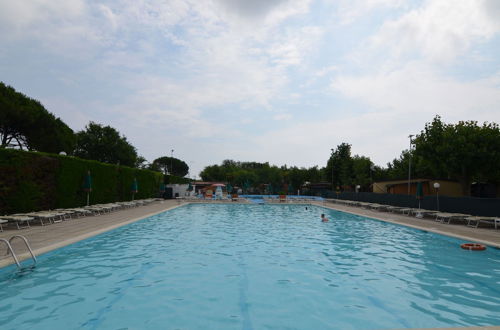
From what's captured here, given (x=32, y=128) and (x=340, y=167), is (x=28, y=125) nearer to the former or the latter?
(x=32, y=128)

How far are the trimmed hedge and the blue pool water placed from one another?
17.1 feet

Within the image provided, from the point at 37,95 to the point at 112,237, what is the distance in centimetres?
3427

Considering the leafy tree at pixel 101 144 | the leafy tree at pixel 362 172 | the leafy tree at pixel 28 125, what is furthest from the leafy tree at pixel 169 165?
the leafy tree at pixel 362 172

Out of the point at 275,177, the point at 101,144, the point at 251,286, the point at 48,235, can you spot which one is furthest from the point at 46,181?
the point at 275,177

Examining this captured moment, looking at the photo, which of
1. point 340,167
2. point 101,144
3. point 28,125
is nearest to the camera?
point 28,125

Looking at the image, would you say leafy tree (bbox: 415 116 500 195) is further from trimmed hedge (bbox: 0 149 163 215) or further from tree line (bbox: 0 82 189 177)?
tree line (bbox: 0 82 189 177)

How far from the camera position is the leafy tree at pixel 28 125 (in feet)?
106

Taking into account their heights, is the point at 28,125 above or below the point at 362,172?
above

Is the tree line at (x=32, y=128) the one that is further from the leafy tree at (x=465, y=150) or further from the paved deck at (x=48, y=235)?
the leafy tree at (x=465, y=150)

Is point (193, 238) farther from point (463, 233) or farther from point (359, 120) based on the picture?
point (359, 120)

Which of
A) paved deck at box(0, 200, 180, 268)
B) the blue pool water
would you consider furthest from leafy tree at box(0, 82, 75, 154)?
the blue pool water

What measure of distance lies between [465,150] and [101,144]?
166 ft

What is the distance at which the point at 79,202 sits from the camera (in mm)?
18578

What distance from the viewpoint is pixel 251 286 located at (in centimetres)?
684
